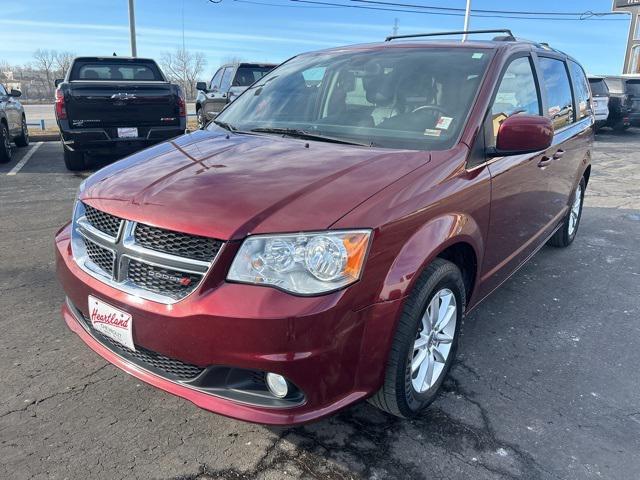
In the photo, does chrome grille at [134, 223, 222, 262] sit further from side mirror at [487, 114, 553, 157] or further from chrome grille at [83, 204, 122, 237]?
side mirror at [487, 114, 553, 157]

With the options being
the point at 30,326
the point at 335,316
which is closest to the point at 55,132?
the point at 30,326

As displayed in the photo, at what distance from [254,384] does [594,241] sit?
503cm

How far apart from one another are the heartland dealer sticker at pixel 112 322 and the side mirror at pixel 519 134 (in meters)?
2.03

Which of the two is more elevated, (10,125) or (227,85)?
(227,85)

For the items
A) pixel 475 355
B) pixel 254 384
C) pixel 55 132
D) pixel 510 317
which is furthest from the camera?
pixel 55 132

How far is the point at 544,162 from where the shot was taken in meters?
3.67

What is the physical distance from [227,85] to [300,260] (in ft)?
37.0

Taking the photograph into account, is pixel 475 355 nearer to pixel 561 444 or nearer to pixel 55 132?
pixel 561 444

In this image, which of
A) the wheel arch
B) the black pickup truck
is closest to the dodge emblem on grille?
the wheel arch

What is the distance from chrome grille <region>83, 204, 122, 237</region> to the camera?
2.29 meters

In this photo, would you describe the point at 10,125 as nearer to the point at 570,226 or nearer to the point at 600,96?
the point at 570,226

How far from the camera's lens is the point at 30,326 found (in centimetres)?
341

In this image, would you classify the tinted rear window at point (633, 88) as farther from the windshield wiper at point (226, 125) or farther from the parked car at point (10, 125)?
the parked car at point (10, 125)

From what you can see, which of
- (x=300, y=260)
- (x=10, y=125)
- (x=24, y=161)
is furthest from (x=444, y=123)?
(x=10, y=125)
